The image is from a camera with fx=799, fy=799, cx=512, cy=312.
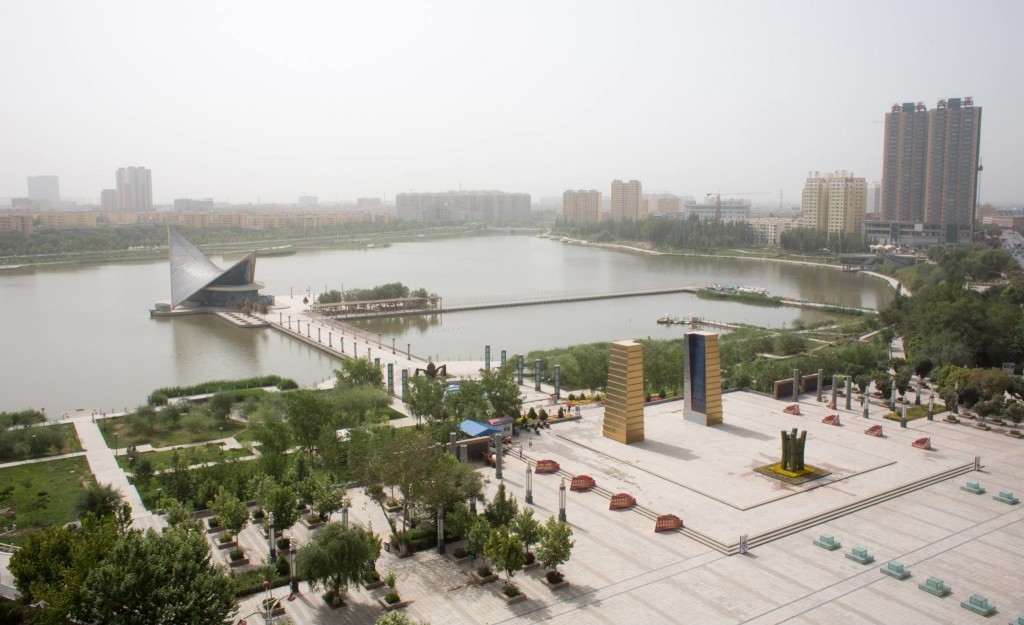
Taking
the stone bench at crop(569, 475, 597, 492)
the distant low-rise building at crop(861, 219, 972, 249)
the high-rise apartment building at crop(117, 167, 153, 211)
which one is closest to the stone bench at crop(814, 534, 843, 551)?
the stone bench at crop(569, 475, 597, 492)

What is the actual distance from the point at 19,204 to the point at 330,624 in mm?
131794

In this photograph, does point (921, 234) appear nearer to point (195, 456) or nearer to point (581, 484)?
point (581, 484)

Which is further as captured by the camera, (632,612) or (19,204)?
(19,204)

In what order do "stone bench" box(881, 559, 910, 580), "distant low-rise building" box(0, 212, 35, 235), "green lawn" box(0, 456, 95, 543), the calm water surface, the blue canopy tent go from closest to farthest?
"stone bench" box(881, 559, 910, 580)
"green lawn" box(0, 456, 95, 543)
the blue canopy tent
the calm water surface
"distant low-rise building" box(0, 212, 35, 235)

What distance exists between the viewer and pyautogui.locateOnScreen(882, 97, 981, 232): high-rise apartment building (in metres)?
48.2

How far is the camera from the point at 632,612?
6.29 m

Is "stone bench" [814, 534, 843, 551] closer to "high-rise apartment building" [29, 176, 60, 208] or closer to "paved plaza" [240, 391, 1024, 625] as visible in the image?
"paved plaza" [240, 391, 1024, 625]

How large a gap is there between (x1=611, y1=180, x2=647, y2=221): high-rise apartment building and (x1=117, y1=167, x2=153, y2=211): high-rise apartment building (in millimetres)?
64608

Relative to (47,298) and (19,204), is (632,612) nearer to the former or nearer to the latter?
(47,298)

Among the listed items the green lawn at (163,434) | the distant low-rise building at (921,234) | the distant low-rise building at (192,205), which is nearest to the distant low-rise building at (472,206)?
the distant low-rise building at (192,205)

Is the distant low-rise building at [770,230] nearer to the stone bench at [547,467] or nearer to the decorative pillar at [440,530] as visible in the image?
the stone bench at [547,467]

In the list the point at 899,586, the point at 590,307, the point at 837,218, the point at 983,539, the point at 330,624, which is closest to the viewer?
the point at 330,624

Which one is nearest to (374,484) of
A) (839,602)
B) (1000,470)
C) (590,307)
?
(839,602)

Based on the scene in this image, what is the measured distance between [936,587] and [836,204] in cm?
5077
